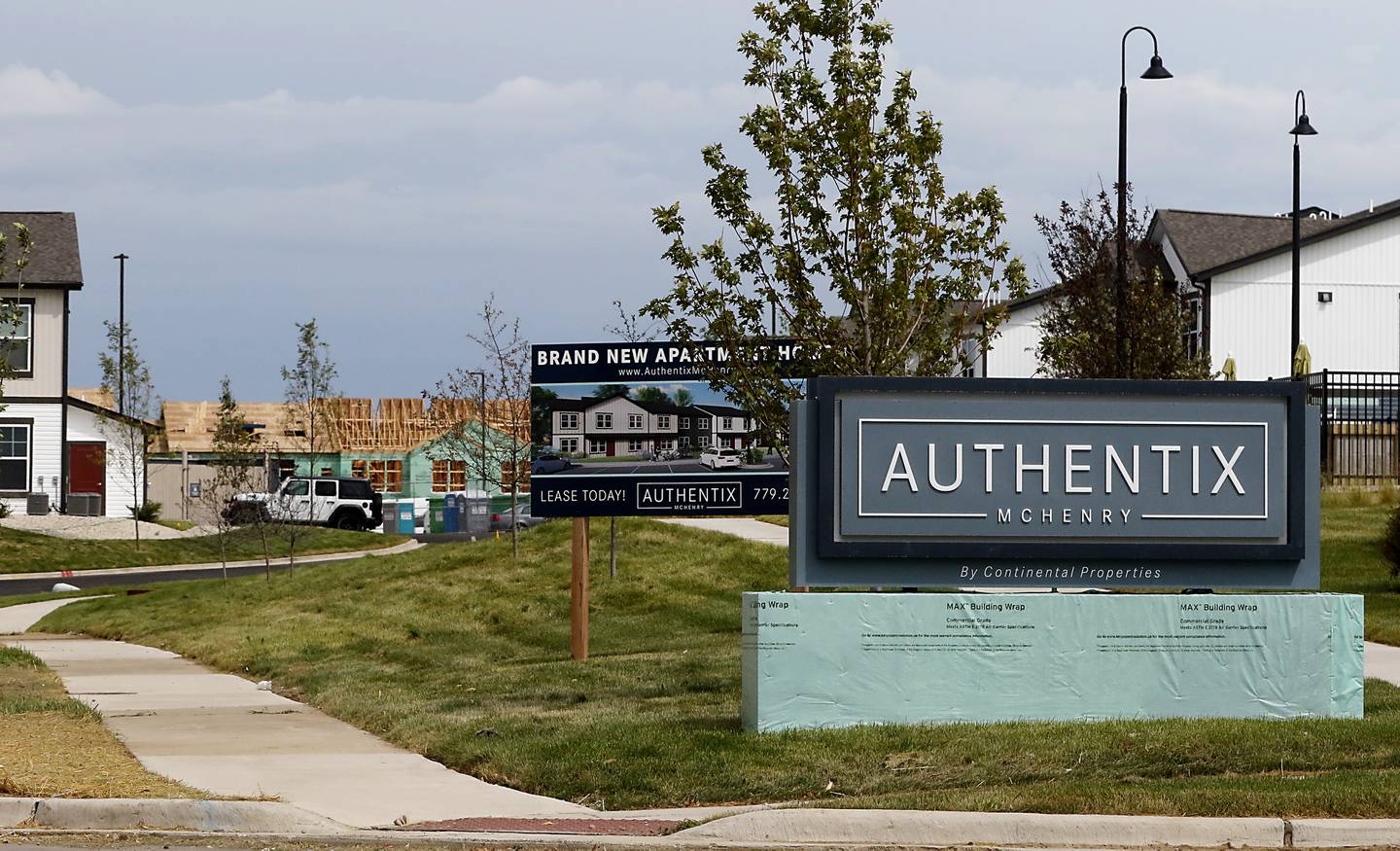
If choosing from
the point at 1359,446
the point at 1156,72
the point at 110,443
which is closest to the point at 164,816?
the point at 1156,72

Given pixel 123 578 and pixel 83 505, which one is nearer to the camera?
pixel 123 578

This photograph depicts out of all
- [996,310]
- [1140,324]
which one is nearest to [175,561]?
[1140,324]

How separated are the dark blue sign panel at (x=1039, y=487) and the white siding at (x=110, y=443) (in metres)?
39.9

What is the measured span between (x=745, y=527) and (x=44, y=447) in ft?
84.5

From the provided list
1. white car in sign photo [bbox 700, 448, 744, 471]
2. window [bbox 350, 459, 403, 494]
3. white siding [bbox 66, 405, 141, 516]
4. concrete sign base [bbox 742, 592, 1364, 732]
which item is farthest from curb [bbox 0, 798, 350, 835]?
window [bbox 350, 459, 403, 494]

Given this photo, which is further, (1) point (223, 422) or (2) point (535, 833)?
(1) point (223, 422)

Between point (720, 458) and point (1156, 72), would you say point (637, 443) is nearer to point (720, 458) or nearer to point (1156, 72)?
point (720, 458)

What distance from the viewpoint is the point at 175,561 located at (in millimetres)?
40094

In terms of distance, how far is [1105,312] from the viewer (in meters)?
32.2

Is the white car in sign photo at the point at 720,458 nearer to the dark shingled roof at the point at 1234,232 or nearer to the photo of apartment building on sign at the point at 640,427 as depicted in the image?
the photo of apartment building on sign at the point at 640,427

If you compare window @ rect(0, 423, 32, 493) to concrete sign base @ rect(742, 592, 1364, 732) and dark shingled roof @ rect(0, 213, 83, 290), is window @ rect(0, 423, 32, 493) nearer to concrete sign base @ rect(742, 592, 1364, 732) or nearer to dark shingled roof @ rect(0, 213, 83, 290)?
dark shingled roof @ rect(0, 213, 83, 290)

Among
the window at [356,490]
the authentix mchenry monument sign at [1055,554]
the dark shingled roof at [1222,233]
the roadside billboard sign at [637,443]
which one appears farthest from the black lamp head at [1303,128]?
the window at [356,490]

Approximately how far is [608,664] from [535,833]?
8004 mm

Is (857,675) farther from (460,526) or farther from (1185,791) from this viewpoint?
(460,526)
